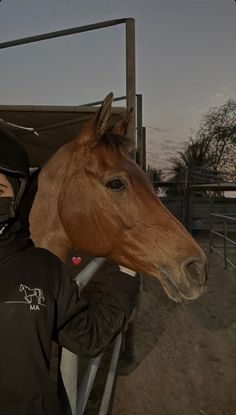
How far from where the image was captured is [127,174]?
1646 millimetres

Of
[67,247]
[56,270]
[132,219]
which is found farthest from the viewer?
[67,247]

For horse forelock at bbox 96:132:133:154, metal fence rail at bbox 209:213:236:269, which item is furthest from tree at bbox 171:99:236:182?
horse forelock at bbox 96:132:133:154

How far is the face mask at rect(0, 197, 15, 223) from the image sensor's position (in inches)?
43.8

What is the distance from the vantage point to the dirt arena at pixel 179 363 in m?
3.17

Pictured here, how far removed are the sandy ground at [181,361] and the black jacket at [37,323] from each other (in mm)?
2258

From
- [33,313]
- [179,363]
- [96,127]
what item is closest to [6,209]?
[33,313]

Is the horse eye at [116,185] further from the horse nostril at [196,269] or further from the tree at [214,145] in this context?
the tree at [214,145]

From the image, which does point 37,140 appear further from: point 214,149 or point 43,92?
point 214,149

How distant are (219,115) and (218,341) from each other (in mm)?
20814

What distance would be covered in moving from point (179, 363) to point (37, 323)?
3.33 m

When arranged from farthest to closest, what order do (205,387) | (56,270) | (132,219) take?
(205,387), (132,219), (56,270)

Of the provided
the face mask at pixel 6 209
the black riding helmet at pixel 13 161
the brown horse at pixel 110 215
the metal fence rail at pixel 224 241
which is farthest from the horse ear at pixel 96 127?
the metal fence rail at pixel 224 241

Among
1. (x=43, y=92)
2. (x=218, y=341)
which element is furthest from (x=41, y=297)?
(x=43, y=92)

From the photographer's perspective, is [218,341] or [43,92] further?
[43,92]
